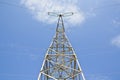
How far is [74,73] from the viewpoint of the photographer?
1491 inches

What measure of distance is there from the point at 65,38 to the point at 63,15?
11.8ft

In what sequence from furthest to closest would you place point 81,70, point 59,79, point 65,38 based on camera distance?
1. point 65,38
2. point 59,79
3. point 81,70

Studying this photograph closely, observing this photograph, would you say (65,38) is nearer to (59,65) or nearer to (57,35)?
(57,35)

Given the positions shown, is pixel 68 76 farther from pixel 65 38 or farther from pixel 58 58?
pixel 65 38

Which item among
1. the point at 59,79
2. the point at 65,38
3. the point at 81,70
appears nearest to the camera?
the point at 81,70

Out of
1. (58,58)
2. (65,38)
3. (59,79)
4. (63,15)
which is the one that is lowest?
(59,79)

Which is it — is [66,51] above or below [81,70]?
above

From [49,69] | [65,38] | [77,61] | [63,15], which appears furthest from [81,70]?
[63,15]

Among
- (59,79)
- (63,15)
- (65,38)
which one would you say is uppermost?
(63,15)

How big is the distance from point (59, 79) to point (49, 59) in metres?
2.51

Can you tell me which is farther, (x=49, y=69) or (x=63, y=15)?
(x=63, y=15)

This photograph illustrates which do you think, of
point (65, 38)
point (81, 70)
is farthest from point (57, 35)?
point (81, 70)

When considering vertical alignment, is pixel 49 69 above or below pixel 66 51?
below

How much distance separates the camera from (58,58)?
3931cm
